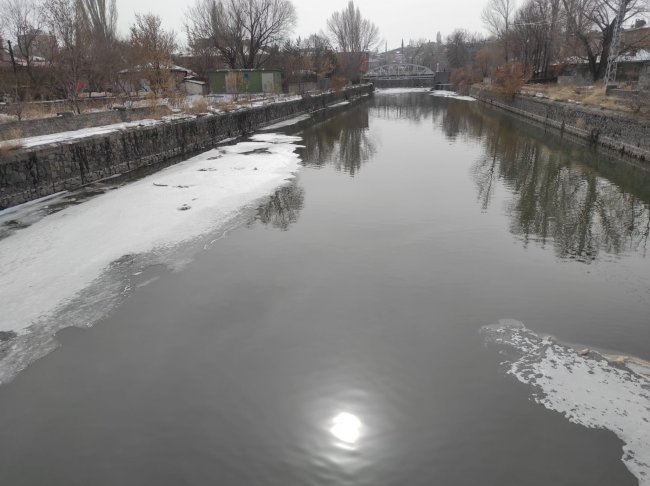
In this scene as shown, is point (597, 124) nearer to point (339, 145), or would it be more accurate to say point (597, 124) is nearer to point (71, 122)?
point (339, 145)

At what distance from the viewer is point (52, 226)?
32.7 ft

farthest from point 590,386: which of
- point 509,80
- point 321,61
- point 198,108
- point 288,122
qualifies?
point 321,61

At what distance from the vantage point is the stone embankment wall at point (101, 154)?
11.5 m

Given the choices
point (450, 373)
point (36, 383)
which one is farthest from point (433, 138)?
point (36, 383)

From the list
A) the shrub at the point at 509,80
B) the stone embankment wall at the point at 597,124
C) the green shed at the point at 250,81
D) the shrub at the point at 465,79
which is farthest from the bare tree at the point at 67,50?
the shrub at the point at 465,79

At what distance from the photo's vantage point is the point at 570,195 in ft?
42.7

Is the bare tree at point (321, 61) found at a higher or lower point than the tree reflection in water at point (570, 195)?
higher

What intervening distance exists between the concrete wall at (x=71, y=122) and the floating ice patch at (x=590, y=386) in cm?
1522

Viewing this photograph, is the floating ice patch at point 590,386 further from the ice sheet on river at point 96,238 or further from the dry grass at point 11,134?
the dry grass at point 11,134

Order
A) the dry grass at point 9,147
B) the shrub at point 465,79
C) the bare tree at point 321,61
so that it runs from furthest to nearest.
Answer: the shrub at point 465,79 < the bare tree at point 321,61 < the dry grass at point 9,147

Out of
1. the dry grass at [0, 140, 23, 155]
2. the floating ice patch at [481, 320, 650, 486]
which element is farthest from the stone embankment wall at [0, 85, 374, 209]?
the floating ice patch at [481, 320, 650, 486]

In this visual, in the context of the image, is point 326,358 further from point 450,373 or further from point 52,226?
point 52,226

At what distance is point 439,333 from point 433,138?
1993 cm

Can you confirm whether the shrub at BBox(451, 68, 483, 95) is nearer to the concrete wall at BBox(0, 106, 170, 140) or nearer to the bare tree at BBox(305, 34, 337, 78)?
the bare tree at BBox(305, 34, 337, 78)
